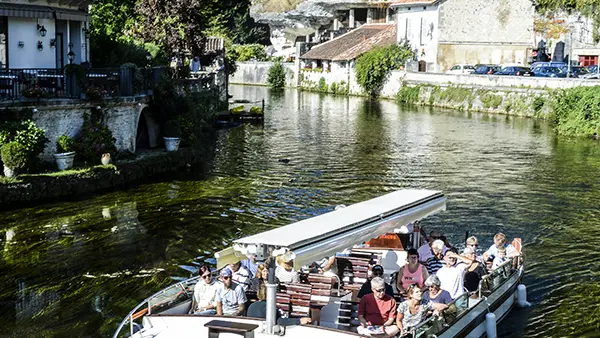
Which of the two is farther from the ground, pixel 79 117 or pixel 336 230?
pixel 79 117

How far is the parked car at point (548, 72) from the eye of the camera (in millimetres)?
56094

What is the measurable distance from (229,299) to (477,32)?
198 ft

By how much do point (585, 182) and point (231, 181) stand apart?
12.4 m

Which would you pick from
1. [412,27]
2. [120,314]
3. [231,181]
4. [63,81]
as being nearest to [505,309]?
[120,314]

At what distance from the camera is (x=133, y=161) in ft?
92.6

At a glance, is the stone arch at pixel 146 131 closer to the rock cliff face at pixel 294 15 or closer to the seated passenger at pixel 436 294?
the seated passenger at pixel 436 294

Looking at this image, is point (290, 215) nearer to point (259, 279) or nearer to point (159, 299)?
point (259, 279)

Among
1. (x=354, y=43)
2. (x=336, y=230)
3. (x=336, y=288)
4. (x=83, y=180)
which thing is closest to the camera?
(x=336, y=230)

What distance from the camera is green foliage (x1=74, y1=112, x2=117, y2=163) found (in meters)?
26.7

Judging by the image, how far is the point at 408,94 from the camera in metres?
64.9

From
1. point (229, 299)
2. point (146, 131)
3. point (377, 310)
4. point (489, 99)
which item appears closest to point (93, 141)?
point (146, 131)

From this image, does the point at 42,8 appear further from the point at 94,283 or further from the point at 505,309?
the point at 505,309

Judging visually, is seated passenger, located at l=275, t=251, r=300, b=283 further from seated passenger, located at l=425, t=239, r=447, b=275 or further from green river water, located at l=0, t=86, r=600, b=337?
green river water, located at l=0, t=86, r=600, b=337

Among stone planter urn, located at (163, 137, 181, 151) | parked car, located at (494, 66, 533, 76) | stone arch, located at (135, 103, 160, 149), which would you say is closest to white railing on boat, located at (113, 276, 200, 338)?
stone planter urn, located at (163, 137, 181, 151)
